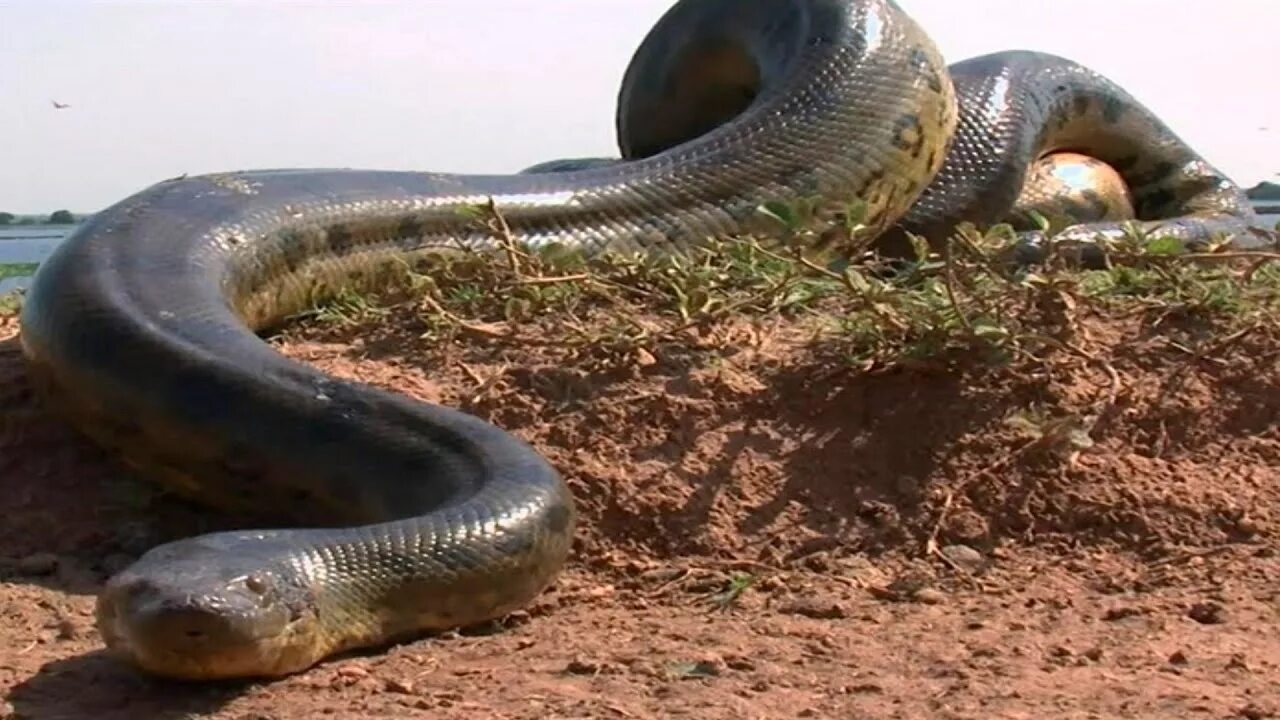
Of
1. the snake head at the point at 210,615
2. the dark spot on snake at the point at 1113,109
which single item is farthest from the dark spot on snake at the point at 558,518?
the dark spot on snake at the point at 1113,109

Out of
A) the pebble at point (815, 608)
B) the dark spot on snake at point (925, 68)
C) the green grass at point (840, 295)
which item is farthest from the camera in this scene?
the dark spot on snake at point (925, 68)

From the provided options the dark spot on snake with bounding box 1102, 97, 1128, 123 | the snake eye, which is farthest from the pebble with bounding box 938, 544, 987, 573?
the dark spot on snake with bounding box 1102, 97, 1128, 123

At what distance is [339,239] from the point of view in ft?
22.5

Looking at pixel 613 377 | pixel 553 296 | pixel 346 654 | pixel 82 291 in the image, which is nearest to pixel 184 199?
pixel 82 291

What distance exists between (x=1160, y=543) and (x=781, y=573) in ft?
3.35

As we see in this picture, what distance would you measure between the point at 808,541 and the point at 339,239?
2731 millimetres

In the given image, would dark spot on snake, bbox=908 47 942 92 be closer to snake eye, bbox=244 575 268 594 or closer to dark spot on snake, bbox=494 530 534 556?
dark spot on snake, bbox=494 530 534 556

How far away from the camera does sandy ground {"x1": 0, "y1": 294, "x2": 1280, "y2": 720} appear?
145 inches

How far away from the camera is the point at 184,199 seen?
6.77 meters

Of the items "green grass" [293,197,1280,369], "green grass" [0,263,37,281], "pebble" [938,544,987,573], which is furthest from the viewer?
"green grass" [0,263,37,281]

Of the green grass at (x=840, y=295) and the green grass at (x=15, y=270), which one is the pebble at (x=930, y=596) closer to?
the green grass at (x=840, y=295)

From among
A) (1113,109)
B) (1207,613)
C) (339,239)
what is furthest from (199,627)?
(1113,109)

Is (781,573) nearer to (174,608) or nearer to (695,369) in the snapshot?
(695,369)

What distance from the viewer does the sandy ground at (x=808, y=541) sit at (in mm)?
3680
